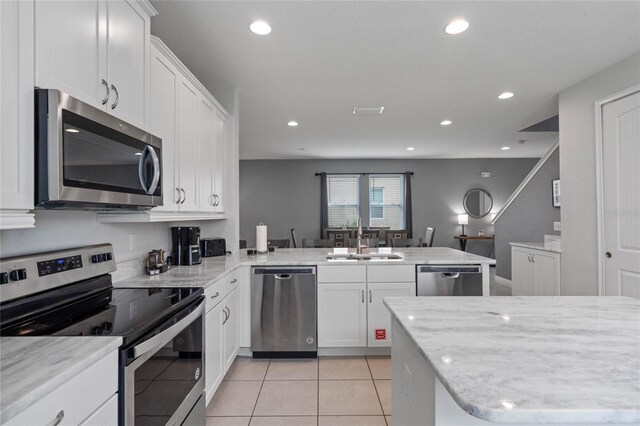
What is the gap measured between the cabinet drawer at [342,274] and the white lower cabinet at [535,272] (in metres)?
2.26

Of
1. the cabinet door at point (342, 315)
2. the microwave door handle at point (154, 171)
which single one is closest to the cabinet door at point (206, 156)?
the microwave door handle at point (154, 171)

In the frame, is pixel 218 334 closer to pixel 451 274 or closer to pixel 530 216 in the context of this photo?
pixel 451 274

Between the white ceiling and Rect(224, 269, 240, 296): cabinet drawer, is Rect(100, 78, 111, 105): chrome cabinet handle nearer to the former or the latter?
the white ceiling

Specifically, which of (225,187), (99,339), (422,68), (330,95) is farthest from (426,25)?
(99,339)

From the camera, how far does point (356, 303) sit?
2.82 metres

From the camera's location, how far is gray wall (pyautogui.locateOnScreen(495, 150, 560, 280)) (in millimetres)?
4719

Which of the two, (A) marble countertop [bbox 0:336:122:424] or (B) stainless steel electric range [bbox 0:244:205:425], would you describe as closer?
(A) marble countertop [bbox 0:336:122:424]

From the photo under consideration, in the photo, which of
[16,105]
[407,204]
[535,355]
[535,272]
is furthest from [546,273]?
[16,105]

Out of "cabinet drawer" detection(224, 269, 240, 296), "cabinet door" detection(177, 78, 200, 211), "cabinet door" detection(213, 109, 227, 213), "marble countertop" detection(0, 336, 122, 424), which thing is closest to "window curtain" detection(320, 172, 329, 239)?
"cabinet door" detection(213, 109, 227, 213)

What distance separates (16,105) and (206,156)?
1.65 meters

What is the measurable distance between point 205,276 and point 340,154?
5.32m

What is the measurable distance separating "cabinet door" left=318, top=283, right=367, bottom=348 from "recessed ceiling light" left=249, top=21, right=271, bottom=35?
2018mm

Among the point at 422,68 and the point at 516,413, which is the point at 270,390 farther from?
the point at 422,68

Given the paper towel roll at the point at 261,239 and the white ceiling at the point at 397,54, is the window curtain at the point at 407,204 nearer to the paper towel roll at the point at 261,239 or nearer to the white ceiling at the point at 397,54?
the white ceiling at the point at 397,54
